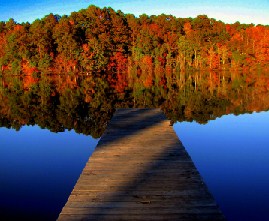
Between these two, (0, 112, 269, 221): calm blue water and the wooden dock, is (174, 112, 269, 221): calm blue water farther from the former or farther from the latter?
the wooden dock

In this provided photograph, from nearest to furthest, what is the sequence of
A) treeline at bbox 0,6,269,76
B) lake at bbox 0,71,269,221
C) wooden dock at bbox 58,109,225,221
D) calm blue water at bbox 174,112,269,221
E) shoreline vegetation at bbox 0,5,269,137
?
wooden dock at bbox 58,109,225,221 < calm blue water at bbox 174,112,269,221 < lake at bbox 0,71,269,221 < shoreline vegetation at bbox 0,5,269,137 < treeline at bbox 0,6,269,76

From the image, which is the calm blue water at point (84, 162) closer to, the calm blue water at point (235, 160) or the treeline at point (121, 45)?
the calm blue water at point (235, 160)

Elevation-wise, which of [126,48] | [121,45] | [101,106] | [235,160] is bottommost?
[235,160]

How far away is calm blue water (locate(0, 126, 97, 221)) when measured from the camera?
5730 mm

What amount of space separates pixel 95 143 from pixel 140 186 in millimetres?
5787

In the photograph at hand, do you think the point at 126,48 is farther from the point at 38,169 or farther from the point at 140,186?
the point at 140,186

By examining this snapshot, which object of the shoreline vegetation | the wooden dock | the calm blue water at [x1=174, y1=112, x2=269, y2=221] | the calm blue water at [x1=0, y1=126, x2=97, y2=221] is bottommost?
the calm blue water at [x1=174, y1=112, x2=269, y2=221]

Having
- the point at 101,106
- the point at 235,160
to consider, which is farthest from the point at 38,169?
the point at 101,106

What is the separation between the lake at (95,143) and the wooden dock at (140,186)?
96 cm

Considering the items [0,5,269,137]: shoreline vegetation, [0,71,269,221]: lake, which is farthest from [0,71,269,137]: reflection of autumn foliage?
[0,5,269,137]: shoreline vegetation

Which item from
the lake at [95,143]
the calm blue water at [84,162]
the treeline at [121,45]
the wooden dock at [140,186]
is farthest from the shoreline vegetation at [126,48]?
the wooden dock at [140,186]

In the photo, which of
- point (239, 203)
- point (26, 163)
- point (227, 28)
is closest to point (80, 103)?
point (26, 163)

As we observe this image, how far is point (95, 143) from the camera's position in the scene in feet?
34.3

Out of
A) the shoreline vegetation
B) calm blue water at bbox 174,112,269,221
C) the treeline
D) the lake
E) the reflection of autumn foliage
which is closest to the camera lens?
calm blue water at bbox 174,112,269,221
